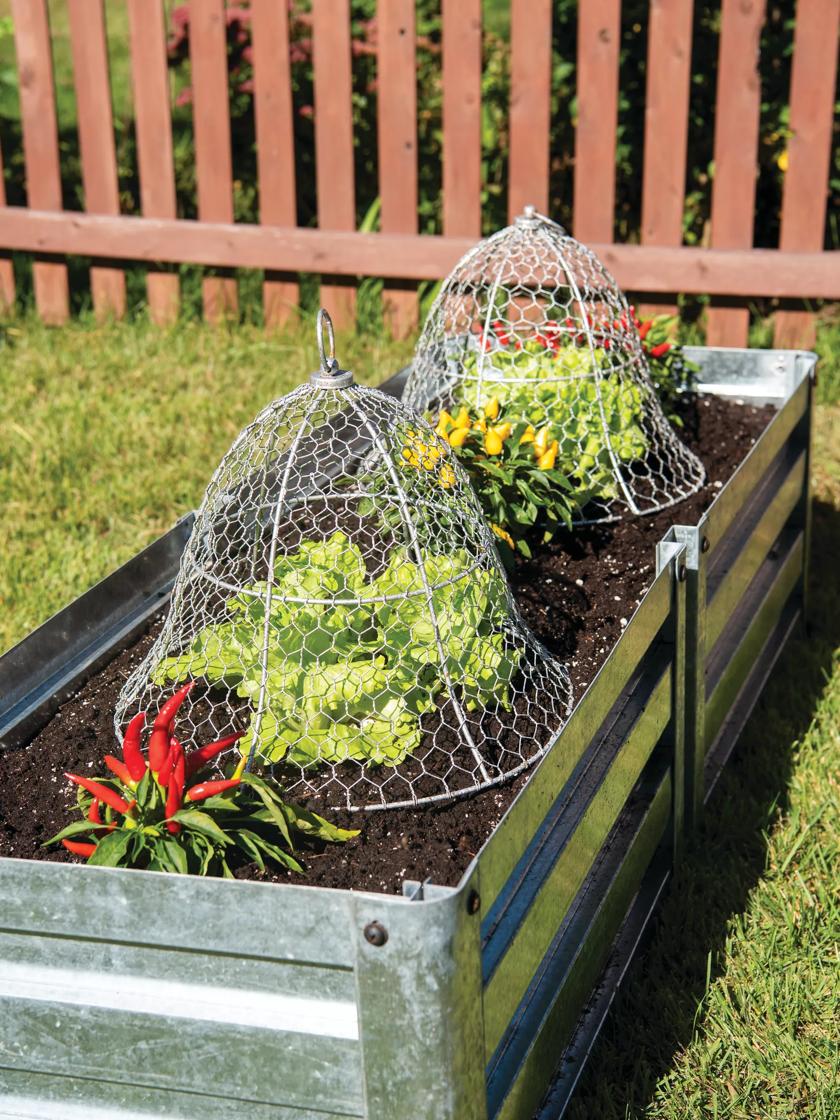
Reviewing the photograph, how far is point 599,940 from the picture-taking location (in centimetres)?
248

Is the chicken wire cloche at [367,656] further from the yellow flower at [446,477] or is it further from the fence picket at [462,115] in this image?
the fence picket at [462,115]

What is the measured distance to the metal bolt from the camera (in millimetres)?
1689

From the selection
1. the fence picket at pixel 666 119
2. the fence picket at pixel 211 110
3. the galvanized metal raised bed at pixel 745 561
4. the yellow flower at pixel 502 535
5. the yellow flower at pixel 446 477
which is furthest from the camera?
the fence picket at pixel 211 110

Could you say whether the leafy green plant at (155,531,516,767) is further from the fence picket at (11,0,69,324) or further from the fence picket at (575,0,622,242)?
the fence picket at (11,0,69,324)

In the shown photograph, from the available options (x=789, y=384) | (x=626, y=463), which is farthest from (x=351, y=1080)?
(x=789, y=384)

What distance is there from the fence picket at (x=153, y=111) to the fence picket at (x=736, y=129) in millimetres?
2170

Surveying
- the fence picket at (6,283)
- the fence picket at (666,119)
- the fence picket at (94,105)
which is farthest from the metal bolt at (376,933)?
the fence picket at (6,283)

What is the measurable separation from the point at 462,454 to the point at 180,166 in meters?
4.13

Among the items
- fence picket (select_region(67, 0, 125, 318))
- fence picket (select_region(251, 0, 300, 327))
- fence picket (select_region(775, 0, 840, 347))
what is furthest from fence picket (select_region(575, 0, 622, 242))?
fence picket (select_region(67, 0, 125, 318))

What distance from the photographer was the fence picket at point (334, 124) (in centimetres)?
549

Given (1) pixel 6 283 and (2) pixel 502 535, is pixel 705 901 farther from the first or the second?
(1) pixel 6 283

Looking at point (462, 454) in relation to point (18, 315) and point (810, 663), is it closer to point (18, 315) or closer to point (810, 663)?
point (810, 663)

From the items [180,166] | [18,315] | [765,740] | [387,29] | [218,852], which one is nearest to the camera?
[218,852]

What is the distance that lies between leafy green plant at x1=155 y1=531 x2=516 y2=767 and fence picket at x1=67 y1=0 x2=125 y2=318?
3.71m
